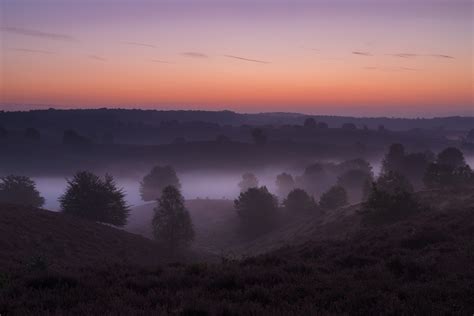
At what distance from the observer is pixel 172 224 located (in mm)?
46719

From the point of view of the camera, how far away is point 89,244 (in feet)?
103

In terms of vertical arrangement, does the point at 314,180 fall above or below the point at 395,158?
below

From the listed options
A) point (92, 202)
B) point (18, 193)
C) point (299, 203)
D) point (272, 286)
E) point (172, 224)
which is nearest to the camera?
point (272, 286)

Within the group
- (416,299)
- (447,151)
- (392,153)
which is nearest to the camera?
(416,299)

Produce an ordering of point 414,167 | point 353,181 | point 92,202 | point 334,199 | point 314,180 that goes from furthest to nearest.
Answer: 1. point 314,180
2. point 353,181
3. point 414,167
4. point 334,199
5. point 92,202

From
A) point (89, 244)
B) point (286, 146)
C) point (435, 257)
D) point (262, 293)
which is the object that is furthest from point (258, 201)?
point (286, 146)

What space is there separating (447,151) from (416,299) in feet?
293

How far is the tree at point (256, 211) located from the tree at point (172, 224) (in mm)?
22155

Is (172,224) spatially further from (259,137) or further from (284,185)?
(259,137)

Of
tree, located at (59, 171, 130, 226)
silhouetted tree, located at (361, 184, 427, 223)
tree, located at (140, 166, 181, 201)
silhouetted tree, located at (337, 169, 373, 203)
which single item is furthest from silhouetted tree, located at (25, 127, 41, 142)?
silhouetted tree, located at (361, 184, 427, 223)

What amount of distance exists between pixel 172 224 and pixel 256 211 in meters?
Result: 24.9

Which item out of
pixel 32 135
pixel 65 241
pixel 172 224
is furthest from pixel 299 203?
pixel 32 135

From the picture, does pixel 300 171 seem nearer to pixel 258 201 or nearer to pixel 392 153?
pixel 392 153

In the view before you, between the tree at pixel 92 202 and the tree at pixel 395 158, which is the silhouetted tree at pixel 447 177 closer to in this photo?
the tree at pixel 395 158
